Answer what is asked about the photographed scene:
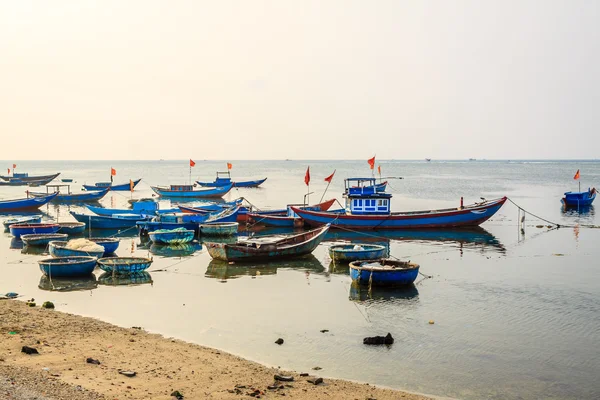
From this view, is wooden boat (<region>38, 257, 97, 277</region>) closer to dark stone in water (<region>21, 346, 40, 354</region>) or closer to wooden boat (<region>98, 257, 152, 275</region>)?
wooden boat (<region>98, 257, 152, 275</region>)

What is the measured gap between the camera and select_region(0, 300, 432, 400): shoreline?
8.69 metres

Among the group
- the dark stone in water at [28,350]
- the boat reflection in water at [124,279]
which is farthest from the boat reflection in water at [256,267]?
the dark stone in water at [28,350]

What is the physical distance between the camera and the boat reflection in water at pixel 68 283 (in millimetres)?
17516

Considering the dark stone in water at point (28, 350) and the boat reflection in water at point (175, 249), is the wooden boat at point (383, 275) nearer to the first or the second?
the boat reflection in water at point (175, 249)

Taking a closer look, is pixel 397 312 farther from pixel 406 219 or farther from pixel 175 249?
pixel 406 219

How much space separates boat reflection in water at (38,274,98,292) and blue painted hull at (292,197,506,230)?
645 inches

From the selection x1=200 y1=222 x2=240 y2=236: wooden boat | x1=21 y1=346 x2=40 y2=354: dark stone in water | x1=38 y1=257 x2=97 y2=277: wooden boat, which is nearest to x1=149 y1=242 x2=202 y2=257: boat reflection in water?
x1=200 y1=222 x2=240 y2=236: wooden boat

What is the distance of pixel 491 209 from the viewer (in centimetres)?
3412

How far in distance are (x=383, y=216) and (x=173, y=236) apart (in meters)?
12.0

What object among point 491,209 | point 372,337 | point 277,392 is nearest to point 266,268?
point 372,337

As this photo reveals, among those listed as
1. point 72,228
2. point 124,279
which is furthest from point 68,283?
Answer: point 72,228

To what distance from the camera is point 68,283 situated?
18.2 m

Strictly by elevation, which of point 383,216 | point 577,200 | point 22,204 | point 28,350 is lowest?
point 22,204

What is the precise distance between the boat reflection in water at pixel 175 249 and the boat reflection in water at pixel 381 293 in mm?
9962
